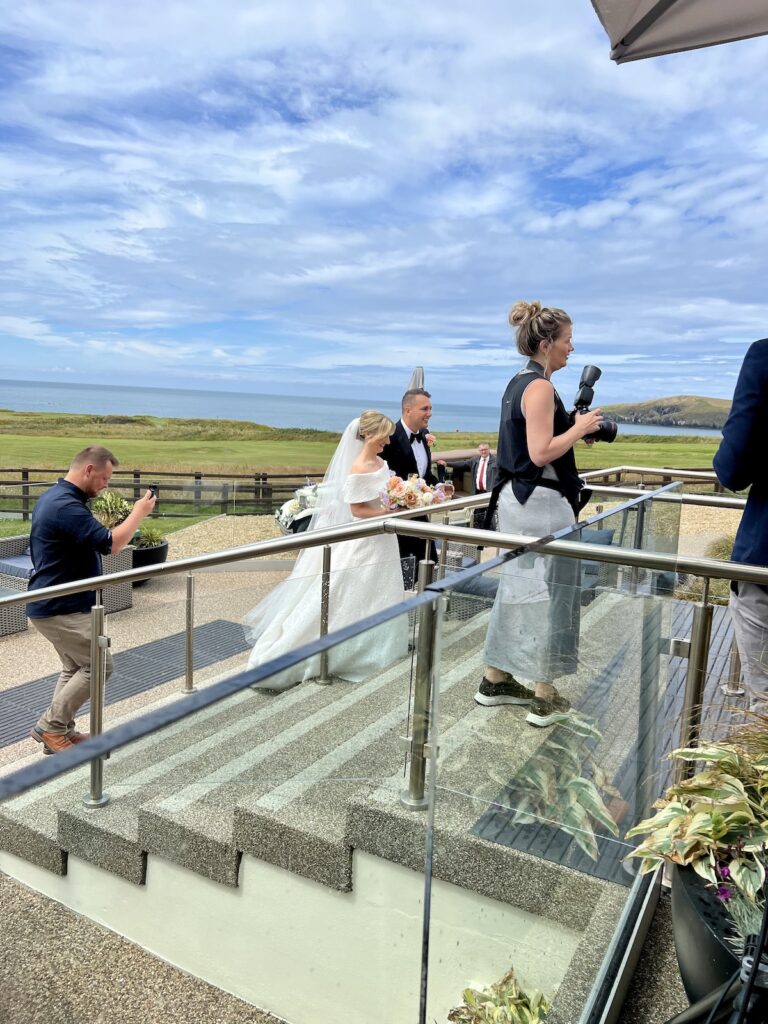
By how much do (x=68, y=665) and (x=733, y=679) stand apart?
135 inches

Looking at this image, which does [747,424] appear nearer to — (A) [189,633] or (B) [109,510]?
(A) [189,633]

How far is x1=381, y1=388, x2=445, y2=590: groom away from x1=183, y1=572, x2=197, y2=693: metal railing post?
2.16 meters

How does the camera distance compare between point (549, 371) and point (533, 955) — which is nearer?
point (533, 955)

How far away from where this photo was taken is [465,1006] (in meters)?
1.35

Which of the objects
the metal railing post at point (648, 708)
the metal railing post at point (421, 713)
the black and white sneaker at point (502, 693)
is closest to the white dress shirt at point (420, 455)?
the metal railing post at point (648, 708)

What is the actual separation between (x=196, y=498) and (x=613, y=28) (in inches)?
431

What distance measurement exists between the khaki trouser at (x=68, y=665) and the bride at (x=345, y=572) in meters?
1.01

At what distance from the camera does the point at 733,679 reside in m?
2.60

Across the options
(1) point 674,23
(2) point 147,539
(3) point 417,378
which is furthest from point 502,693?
(2) point 147,539

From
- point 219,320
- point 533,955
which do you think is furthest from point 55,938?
point 219,320

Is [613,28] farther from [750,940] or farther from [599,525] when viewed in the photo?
[750,940]

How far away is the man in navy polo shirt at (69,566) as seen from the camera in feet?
13.1

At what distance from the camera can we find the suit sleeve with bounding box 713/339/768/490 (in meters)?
2.14

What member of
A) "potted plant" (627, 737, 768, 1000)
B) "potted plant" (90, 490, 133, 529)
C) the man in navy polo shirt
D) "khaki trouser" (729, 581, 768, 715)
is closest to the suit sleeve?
"khaki trouser" (729, 581, 768, 715)
